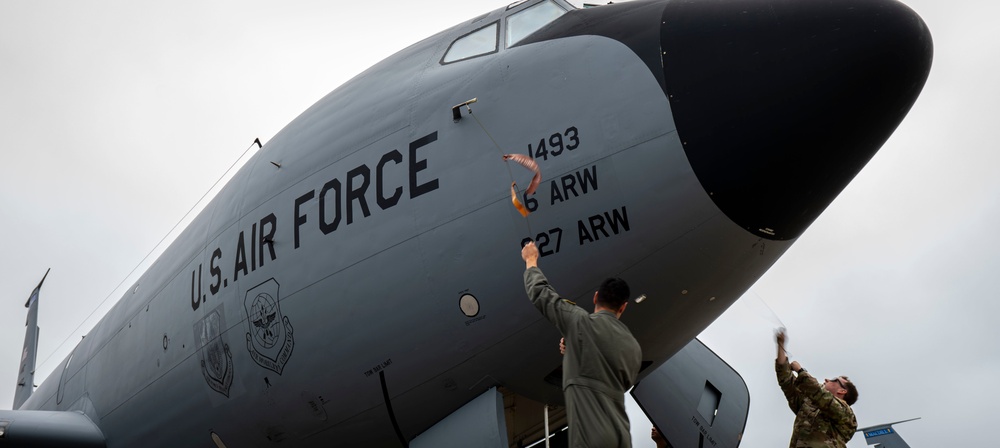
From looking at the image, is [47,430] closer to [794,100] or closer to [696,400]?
[696,400]

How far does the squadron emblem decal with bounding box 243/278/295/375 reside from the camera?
7691mm

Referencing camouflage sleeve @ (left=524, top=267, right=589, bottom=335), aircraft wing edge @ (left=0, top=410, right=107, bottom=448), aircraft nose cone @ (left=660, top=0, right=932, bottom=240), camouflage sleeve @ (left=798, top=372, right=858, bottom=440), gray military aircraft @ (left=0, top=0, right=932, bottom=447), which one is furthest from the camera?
aircraft wing edge @ (left=0, top=410, right=107, bottom=448)

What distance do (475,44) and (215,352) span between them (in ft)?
12.7

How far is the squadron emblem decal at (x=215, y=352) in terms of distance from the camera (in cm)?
834

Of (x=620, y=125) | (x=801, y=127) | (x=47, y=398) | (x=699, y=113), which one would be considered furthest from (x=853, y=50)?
(x=47, y=398)

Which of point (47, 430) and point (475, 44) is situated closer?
point (475, 44)

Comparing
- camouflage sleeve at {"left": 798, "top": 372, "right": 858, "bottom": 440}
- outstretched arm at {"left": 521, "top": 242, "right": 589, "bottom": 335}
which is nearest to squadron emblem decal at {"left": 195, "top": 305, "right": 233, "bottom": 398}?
outstretched arm at {"left": 521, "top": 242, "right": 589, "bottom": 335}

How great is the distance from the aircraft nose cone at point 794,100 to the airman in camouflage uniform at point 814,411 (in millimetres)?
1246

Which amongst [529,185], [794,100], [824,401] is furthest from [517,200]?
[824,401]

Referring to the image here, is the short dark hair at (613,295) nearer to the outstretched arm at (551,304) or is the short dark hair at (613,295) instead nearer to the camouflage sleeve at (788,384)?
the outstretched arm at (551,304)

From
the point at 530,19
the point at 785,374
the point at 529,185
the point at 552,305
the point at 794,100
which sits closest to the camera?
the point at 552,305

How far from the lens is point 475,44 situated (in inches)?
310

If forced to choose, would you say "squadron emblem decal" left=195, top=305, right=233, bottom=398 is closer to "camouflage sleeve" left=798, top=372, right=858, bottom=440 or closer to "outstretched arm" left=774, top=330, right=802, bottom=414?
"outstretched arm" left=774, top=330, right=802, bottom=414

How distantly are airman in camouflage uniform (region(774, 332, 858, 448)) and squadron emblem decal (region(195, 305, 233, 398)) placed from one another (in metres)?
4.98
